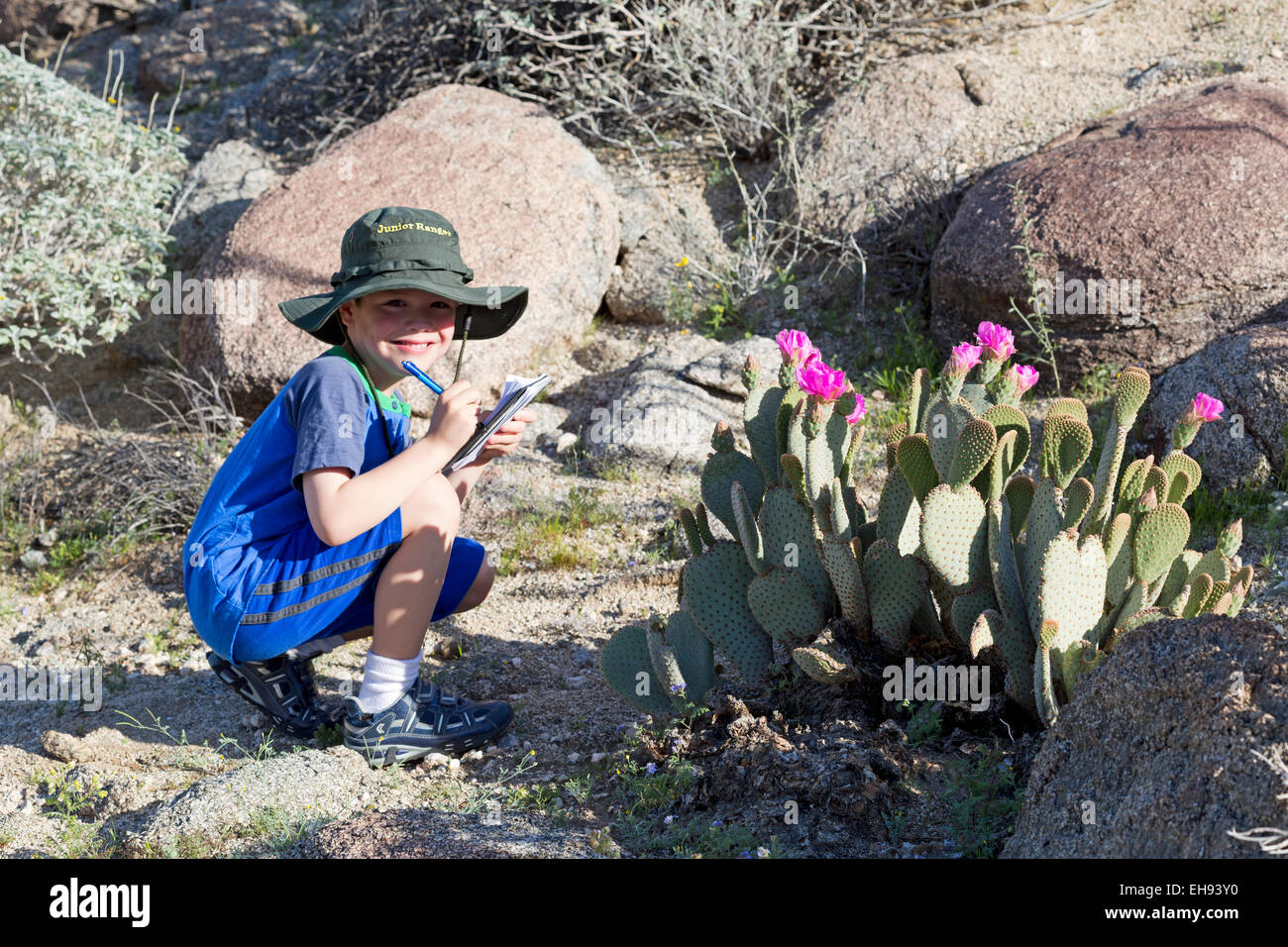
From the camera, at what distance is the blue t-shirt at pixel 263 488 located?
2840 mm

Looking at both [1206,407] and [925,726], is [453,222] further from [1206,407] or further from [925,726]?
[1206,407]

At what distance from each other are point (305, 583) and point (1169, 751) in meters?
2.02

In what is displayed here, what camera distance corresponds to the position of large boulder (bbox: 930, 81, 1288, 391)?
468 cm

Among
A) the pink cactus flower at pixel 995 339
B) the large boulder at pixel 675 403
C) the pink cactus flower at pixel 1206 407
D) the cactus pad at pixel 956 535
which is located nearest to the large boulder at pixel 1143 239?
the large boulder at pixel 675 403

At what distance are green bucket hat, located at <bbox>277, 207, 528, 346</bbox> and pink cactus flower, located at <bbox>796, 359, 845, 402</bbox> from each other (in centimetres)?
85

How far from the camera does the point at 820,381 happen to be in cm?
267

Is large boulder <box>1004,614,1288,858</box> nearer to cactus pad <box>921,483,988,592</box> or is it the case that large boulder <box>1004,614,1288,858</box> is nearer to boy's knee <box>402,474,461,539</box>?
cactus pad <box>921,483,988,592</box>

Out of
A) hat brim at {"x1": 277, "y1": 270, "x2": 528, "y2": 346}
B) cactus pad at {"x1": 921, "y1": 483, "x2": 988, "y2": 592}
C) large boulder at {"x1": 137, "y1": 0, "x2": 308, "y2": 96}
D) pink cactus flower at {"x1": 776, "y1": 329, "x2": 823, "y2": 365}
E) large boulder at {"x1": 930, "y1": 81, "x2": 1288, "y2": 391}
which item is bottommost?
cactus pad at {"x1": 921, "y1": 483, "x2": 988, "y2": 592}

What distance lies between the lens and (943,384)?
2725 millimetres

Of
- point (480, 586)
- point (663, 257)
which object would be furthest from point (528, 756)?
point (663, 257)

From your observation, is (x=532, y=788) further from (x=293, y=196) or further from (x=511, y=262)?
(x=293, y=196)

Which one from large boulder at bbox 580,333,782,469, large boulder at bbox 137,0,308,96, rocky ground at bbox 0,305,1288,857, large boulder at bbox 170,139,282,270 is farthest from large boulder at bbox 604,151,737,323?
large boulder at bbox 137,0,308,96

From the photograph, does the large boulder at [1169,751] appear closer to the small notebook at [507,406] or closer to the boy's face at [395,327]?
the small notebook at [507,406]

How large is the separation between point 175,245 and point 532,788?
14.6 feet
